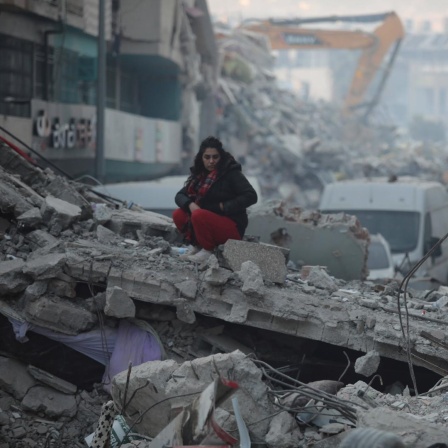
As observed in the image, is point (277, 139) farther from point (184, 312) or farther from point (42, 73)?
point (184, 312)

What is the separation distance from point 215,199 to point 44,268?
168cm

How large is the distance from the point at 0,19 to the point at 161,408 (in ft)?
42.5

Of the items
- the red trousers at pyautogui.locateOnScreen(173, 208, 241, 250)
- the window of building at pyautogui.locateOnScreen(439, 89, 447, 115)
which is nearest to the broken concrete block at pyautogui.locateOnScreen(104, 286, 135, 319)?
the red trousers at pyautogui.locateOnScreen(173, 208, 241, 250)

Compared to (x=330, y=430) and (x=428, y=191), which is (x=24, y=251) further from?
(x=428, y=191)

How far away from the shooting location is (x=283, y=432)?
650cm

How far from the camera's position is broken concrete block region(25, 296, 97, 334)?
327 inches

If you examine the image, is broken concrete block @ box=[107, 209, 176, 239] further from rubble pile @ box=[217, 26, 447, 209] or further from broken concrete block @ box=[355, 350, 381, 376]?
rubble pile @ box=[217, 26, 447, 209]

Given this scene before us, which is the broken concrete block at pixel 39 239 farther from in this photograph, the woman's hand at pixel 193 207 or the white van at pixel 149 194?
the white van at pixel 149 194

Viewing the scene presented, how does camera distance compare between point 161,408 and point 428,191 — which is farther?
point 428,191

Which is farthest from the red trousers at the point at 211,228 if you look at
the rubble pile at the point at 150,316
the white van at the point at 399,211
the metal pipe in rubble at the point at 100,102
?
the metal pipe in rubble at the point at 100,102

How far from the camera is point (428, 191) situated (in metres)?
16.7

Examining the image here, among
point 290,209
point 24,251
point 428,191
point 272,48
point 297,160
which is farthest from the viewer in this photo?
point 272,48

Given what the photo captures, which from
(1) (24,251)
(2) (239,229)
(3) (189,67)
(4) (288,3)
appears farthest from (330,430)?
(4) (288,3)

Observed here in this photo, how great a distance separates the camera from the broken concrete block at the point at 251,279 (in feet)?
27.3
